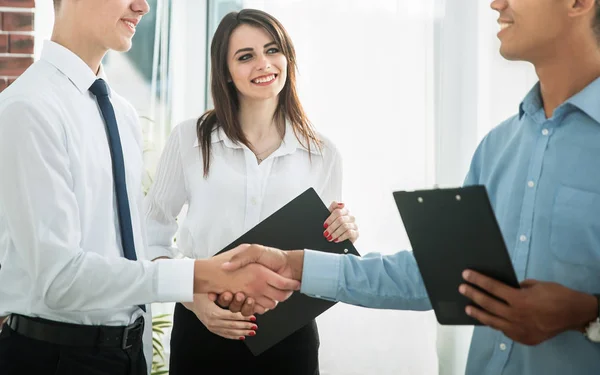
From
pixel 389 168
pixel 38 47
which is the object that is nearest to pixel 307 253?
pixel 389 168

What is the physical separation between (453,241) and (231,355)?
1.10 meters

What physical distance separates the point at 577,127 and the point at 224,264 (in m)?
0.94

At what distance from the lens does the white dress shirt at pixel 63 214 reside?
1474 mm

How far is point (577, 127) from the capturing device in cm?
141

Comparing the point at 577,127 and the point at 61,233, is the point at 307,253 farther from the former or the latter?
the point at 577,127

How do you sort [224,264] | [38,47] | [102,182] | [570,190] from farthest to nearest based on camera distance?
[38,47], [224,264], [102,182], [570,190]

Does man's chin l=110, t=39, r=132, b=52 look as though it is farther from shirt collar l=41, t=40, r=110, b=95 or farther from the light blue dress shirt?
the light blue dress shirt

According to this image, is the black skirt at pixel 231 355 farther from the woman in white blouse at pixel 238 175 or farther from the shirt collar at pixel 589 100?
the shirt collar at pixel 589 100

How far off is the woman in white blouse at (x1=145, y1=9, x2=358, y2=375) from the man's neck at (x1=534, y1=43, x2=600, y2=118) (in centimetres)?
74

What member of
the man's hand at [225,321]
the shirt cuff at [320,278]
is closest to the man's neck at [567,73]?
the shirt cuff at [320,278]

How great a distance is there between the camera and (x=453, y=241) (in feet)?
4.11

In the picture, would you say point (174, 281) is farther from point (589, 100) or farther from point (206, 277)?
point (589, 100)

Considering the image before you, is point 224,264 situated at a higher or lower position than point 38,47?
lower

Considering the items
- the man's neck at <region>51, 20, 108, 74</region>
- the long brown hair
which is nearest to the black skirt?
the long brown hair
